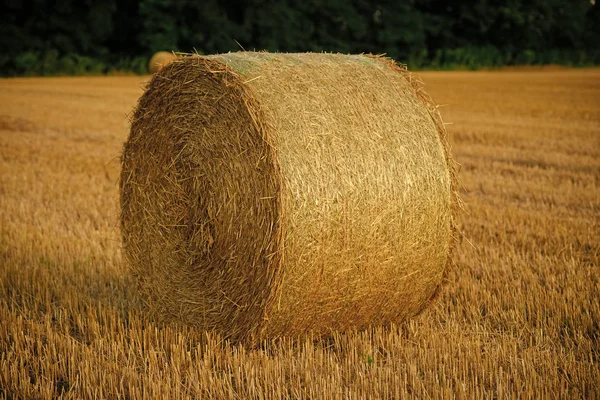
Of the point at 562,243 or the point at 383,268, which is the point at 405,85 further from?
the point at 562,243

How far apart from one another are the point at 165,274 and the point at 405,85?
2.07 m

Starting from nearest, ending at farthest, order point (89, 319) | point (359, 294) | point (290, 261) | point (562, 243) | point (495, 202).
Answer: point (290, 261), point (359, 294), point (89, 319), point (562, 243), point (495, 202)

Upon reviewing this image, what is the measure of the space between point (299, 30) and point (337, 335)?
39.3 metres

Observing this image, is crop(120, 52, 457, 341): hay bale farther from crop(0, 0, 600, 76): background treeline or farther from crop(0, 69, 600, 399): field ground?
crop(0, 0, 600, 76): background treeline

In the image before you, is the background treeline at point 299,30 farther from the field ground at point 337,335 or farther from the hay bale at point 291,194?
the hay bale at point 291,194

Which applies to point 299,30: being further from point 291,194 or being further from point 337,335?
point 291,194

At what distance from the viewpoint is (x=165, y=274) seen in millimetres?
5016

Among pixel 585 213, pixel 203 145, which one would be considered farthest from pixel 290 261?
pixel 585 213

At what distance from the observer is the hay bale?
423 cm

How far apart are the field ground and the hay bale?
0.22 metres

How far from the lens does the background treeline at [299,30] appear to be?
117ft

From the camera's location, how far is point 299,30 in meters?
42.5

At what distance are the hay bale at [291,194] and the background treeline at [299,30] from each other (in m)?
32.2

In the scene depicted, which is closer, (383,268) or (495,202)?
(383,268)
